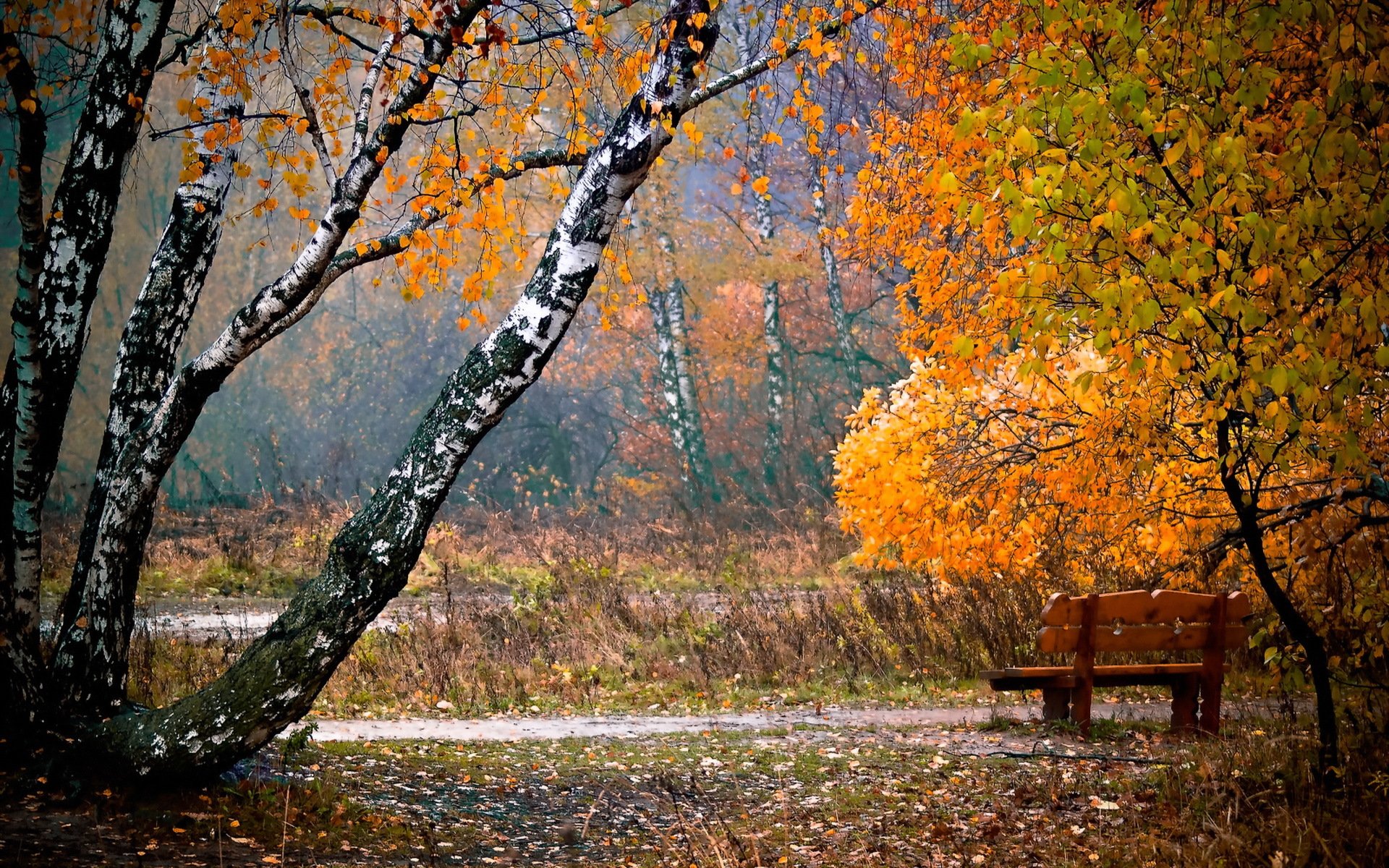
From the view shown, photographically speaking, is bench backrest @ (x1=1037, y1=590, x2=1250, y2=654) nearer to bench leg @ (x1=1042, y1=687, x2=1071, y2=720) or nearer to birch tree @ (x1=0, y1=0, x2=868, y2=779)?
bench leg @ (x1=1042, y1=687, x2=1071, y2=720)

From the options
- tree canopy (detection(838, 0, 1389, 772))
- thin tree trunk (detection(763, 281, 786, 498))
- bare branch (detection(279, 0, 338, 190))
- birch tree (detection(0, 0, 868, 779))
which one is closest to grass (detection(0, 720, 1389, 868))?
birch tree (detection(0, 0, 868, 779))

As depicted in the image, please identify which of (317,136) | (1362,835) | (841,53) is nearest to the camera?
(1362,835)

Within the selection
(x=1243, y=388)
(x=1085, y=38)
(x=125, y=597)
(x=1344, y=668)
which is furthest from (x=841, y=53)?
(x=1344, y=668)

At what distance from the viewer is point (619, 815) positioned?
5242mm

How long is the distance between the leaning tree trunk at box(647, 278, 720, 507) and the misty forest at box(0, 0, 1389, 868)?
969 centimetres

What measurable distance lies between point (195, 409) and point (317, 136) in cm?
137

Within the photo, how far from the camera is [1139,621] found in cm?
686

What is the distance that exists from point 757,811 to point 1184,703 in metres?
3.26

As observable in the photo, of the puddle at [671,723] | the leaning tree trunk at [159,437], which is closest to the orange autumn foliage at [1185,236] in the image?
the puddle at [671,723]

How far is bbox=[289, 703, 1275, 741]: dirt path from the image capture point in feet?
24.4

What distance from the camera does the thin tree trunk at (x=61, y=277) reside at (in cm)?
493

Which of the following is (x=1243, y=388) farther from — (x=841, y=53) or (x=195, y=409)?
(x=195, y=409)

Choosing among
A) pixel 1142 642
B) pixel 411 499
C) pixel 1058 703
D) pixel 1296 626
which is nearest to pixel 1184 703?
pixel 1142 642

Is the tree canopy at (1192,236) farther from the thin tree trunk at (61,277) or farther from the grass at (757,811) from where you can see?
the thin tree trunk at (61,277)
